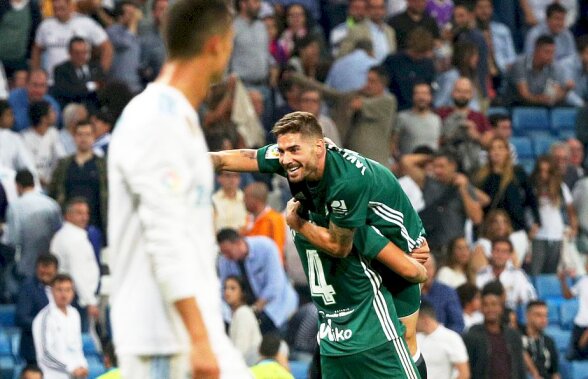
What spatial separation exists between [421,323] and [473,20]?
7520mm

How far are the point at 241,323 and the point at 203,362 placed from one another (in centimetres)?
851

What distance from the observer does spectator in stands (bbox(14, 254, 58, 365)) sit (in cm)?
1274

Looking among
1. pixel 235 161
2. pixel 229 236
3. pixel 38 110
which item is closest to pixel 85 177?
pixel 38 110

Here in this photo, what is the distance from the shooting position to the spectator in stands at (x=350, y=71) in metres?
16.7

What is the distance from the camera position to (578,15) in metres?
21.0

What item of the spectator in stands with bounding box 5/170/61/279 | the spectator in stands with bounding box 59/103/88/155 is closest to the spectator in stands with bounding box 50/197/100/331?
the spectator in stands with bounding box 5/170/61/279

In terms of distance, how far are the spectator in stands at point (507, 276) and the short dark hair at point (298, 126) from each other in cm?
789

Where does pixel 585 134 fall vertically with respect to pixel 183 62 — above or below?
below

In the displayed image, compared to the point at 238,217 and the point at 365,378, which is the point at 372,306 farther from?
the point at 238,217

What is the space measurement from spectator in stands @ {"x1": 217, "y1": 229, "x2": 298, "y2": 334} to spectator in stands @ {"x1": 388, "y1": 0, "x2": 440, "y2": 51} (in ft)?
18.2

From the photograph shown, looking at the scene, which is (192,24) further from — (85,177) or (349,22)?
(349,22)

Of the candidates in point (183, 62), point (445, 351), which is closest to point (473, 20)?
point (445, 351)

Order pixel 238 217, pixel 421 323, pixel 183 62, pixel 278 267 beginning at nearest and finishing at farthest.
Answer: pixel 183 62
pixel 421 323
pixel 278 267
pixel 238 217

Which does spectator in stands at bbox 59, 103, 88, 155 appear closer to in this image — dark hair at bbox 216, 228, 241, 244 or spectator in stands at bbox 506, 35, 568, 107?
dark hair at bbox 216, 228, 241, 244
